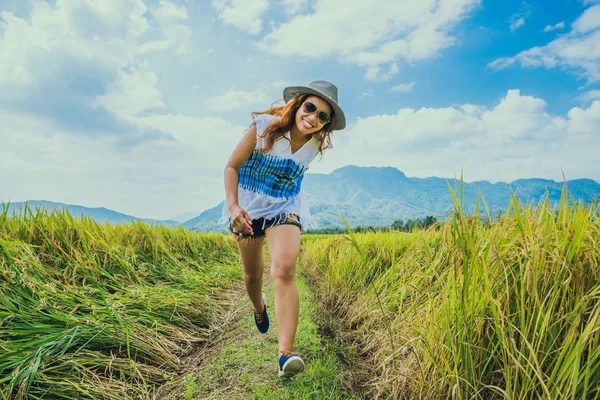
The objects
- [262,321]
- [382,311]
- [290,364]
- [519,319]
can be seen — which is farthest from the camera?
[262,321]

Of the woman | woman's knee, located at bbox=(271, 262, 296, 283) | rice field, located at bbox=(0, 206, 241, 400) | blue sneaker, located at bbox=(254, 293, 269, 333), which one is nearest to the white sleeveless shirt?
the woman

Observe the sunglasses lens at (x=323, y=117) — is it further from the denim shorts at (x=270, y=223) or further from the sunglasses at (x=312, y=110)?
the denim shorts at (x=270, y=223)

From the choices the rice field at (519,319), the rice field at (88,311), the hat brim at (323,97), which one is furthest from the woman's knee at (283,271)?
the hat brim at (323,97)

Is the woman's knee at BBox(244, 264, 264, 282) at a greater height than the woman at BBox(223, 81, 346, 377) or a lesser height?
lesser

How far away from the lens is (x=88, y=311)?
2621 mm

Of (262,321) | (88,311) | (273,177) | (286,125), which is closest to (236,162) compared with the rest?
(273,177)

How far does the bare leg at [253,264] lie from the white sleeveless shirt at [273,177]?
0.30 m

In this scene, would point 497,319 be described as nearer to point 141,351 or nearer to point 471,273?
point 471,273

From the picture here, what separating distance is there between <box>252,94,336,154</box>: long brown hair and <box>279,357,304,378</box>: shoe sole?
1.49 metres

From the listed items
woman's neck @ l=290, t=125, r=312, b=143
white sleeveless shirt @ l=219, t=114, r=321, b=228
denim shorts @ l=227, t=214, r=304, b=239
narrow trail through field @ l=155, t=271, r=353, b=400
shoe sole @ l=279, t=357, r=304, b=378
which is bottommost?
narrow trail through field @ l=155, t=271, r=353, b=400

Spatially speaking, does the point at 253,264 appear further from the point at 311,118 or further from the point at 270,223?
the point at 311,118

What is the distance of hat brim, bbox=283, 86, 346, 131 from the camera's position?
2588mm

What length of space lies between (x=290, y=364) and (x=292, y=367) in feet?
0.09

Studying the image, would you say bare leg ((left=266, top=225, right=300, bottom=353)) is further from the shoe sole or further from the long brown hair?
the long brown hair
